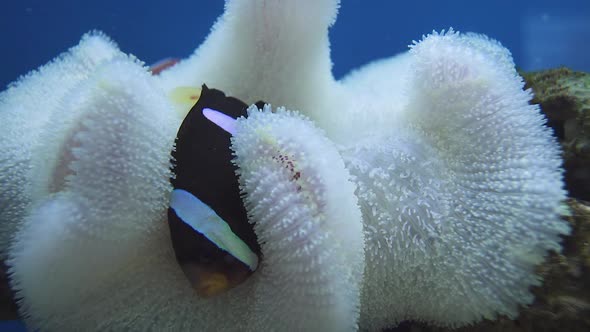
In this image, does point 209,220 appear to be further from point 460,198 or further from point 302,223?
point 460,198

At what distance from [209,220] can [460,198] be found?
0.45m

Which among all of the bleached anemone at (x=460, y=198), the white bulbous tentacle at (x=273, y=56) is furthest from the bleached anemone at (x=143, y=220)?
the white bulbous tentacle at (x=273, y=56)

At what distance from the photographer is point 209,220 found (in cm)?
68

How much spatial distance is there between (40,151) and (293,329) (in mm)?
507

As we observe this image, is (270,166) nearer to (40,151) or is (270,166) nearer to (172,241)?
(172,241)

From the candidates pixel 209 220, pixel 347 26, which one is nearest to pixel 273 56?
pixel 209 220

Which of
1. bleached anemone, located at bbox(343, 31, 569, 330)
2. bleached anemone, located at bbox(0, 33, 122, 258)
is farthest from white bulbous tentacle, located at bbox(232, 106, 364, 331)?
bleached anemone, located at bbox(0, 33, 122, 258)

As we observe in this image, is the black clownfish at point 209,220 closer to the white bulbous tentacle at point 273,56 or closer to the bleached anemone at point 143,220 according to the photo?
the bleached anemone at point 143,220

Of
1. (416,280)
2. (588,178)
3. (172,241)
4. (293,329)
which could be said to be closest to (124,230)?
(172,241)

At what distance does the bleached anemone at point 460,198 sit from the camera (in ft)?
2.41

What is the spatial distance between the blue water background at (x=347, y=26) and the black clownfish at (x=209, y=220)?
2435 millimetres

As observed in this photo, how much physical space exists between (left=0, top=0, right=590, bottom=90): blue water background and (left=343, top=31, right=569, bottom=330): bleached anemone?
2.17 meters

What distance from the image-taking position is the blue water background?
2637 mm

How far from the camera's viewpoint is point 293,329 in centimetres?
67
